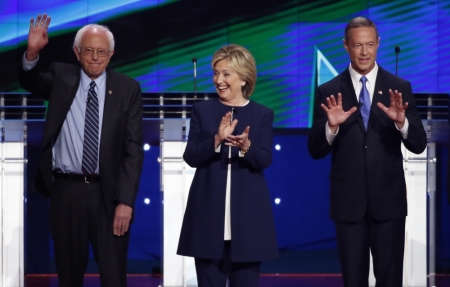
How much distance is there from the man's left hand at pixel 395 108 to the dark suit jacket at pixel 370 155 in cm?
12

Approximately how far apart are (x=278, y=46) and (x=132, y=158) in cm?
352

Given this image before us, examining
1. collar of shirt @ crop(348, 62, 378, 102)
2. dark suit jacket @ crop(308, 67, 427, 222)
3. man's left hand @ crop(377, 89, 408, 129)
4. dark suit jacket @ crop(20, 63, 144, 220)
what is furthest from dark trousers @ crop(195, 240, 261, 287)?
collar of shirt @ crop(348, 62, 378, 102)

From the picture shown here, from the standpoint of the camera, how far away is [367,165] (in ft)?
11.5

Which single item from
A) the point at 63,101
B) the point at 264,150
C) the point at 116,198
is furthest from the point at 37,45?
the point at 264,150

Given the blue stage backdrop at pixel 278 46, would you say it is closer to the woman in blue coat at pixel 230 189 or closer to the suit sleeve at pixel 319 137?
the suit sleeve at pixel 319 137

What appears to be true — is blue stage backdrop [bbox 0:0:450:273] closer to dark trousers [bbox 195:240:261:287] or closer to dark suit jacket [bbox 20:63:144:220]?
dark suit jacket [bbox 20:63:144:220]

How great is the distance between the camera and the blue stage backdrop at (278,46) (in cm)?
665

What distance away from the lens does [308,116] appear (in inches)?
267

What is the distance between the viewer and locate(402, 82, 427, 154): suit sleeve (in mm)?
3475

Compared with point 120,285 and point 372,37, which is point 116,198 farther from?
point 372,37

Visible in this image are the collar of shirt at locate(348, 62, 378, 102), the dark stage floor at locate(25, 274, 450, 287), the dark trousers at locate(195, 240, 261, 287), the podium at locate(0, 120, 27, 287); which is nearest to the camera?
the dark trousers at locate(195, 240, 261, 287)

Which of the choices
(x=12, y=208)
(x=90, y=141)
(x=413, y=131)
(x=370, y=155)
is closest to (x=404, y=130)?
(x=413, y=131)

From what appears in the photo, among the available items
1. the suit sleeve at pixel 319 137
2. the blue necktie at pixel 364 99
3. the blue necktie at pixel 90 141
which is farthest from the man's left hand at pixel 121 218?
the blue necktie at pixel 364 99

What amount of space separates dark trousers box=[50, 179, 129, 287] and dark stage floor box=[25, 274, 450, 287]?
2.20 metres
